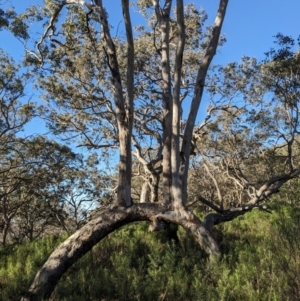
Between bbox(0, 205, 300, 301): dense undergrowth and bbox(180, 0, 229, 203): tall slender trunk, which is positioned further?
bbox(180, 0, 229, 203): tall slender trunk

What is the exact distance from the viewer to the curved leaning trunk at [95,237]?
629 cm

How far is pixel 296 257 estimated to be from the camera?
4.73m

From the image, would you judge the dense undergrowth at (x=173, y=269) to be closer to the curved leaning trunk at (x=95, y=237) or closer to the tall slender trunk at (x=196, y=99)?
the curved leaning trunk at (x=95, y=237)

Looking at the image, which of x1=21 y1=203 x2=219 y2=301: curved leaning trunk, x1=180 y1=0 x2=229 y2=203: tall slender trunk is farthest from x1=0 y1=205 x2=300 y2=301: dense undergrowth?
x1=180 y1=0 x2=229 y2=203: tall slender trunk

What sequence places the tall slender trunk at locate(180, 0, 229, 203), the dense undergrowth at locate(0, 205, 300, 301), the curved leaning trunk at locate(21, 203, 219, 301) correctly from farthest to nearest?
the tall slender trunk at locate(180, 0, 229, 203), the curved leaning trunk at locate(21, 203, 219, 301), the dense undergrowth at locate(0, 205, 300, 301)

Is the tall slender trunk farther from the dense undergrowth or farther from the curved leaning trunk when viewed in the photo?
the dense undergrowth

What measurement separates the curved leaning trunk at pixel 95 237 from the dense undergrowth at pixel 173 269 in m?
0.23

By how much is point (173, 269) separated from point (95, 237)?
1.48 meters

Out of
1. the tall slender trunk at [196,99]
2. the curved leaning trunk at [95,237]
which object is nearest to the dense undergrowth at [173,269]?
the curved leaning trunk at [95,237]

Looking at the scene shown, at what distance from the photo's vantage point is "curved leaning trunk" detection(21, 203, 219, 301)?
6.29m

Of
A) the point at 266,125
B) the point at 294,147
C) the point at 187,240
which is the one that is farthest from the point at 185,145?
the point at 294,147

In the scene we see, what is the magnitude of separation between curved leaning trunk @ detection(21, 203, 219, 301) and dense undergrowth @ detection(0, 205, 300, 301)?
23cm

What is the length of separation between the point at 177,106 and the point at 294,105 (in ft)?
29.7

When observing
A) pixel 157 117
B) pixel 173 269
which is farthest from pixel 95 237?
pixel 157 117
